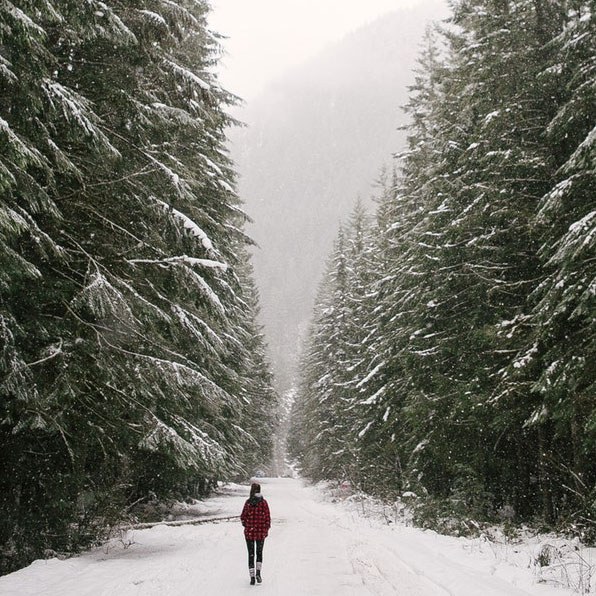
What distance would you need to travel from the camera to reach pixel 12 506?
8.13 meters

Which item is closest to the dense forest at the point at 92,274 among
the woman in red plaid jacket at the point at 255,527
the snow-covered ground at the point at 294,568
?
the woman in red plaid jacket at the point at 255,527

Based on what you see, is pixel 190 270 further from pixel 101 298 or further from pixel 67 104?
pixel 67 104

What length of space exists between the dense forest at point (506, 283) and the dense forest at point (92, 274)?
583cm

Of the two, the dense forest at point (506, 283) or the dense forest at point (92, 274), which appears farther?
the dense forest at point (506, 283)

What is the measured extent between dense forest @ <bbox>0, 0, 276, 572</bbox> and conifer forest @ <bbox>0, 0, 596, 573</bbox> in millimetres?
44

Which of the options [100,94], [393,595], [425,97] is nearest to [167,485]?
[393,595]

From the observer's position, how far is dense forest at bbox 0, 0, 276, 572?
6727mm

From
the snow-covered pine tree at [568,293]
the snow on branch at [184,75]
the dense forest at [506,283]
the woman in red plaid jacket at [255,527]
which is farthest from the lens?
the snow on branch at [184,75]

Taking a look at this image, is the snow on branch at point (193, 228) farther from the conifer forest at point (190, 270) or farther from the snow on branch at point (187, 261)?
the snow on branch at point (187, 261)

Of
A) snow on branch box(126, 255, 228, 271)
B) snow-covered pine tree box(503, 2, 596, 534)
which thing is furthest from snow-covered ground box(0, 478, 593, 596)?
snow on branch box(126, 255, 228, 271)

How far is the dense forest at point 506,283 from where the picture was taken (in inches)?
Result: 328

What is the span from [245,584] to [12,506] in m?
4.09

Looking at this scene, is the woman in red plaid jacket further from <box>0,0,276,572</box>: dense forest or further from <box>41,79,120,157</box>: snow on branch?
<box>41,79,120,157</box>: snow on branch

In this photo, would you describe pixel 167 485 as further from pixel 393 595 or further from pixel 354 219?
pixel 354 219
